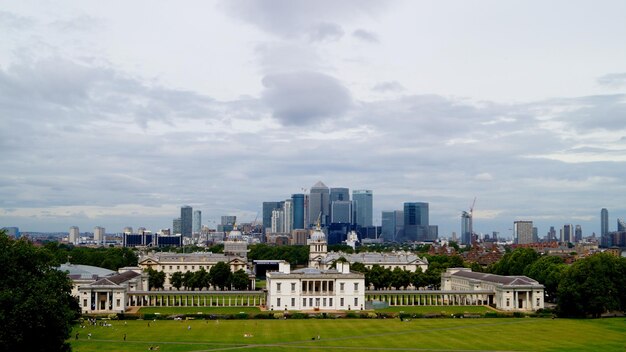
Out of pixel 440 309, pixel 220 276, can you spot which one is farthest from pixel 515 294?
pixel 220 276

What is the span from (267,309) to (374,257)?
70.2 m

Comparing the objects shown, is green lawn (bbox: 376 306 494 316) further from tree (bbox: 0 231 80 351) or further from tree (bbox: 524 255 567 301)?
tree (bbox: 0 231 80 351)

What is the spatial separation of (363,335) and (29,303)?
38872 mm

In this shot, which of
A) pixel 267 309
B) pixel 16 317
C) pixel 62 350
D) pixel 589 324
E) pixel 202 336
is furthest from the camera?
pixel 267 309

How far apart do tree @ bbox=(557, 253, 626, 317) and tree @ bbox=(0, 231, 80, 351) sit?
68454mm

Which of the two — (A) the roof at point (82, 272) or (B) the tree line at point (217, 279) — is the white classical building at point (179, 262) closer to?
(B) the tree line at point (217, 279)

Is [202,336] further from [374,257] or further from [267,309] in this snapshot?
[374,257]

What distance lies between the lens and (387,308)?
4806 inches

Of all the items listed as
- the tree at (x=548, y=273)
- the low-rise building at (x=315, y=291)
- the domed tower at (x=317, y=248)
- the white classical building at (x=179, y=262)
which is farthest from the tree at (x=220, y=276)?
the tree at (x=548, y=273)

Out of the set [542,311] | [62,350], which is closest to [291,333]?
[62,350]

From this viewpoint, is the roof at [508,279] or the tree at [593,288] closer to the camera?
the tree at [593,288]

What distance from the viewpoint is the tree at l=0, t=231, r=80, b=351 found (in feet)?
188

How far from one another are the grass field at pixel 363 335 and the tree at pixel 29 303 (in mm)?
10822

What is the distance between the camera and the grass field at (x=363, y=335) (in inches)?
2931
